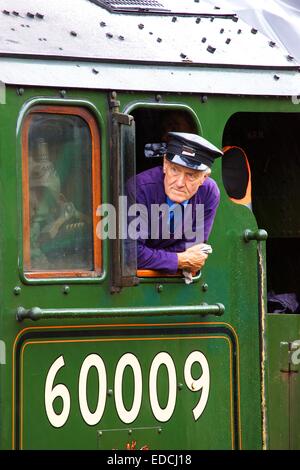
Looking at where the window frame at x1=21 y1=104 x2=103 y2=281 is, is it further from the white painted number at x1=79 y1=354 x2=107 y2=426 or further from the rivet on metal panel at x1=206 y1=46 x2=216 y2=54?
the rivet on metal panel at x1=206 y1=46 x2=216 y2=54

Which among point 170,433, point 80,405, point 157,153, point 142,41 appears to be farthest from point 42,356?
point 142,41

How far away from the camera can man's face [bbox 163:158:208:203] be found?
6363 millimetres

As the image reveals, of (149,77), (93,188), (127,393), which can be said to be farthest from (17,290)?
(149,77)

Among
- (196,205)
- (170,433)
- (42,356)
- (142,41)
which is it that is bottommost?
(170,433)

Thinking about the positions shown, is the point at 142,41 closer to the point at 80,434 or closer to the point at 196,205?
the point at 196,205

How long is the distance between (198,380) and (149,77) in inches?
55.7

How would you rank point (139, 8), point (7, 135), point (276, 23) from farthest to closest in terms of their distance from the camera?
point (276, 23) → point (139, 8) → point (7, 135)

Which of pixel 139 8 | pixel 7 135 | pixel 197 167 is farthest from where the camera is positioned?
pixel 139 8

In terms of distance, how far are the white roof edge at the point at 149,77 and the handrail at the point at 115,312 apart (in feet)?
3.20

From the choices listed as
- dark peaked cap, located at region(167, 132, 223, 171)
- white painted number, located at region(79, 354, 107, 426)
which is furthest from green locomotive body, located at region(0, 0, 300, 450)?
dark peaked cap, located at region(167, 132, 223, 171)

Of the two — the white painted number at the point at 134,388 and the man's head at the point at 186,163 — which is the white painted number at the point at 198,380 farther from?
the man's head at the point at 186,163

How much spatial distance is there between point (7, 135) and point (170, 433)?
1.57 meters

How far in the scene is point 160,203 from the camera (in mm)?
6391

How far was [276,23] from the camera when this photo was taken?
898 centimetres
